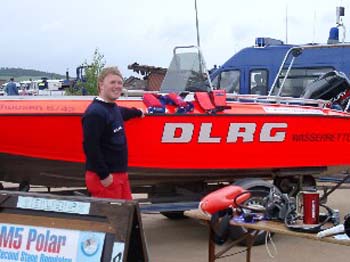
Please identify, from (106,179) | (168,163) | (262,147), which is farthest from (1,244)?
(262,147)

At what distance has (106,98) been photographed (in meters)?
4.22

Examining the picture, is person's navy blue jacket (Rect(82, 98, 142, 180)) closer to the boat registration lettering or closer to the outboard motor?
the boat registration lettering

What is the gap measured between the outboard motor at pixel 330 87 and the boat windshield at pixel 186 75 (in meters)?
1.26

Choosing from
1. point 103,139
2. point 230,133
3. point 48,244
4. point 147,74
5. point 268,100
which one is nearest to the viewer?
point 48,244

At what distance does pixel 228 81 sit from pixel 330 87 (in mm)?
2126

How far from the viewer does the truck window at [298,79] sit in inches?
311

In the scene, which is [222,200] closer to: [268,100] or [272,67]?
[268,100]

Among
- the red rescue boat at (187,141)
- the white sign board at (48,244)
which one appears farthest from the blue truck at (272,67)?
the white sign board at (48,244)

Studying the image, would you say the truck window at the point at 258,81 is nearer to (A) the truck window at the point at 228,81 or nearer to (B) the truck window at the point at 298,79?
(A) the truck window at the point at 228,81

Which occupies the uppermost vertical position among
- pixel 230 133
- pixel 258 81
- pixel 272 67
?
pixel 272 67

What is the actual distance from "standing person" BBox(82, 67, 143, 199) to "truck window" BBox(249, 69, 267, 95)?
174 inches

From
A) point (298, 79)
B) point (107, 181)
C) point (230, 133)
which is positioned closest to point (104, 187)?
point (107, 181)

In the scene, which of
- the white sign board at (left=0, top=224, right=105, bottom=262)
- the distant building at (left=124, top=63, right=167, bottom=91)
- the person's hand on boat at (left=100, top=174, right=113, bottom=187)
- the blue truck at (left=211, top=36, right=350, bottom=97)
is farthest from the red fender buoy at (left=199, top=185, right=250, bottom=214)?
the distant building at (left=124, top=63, right=167, bottom=91)

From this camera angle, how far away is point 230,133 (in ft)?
18.5
